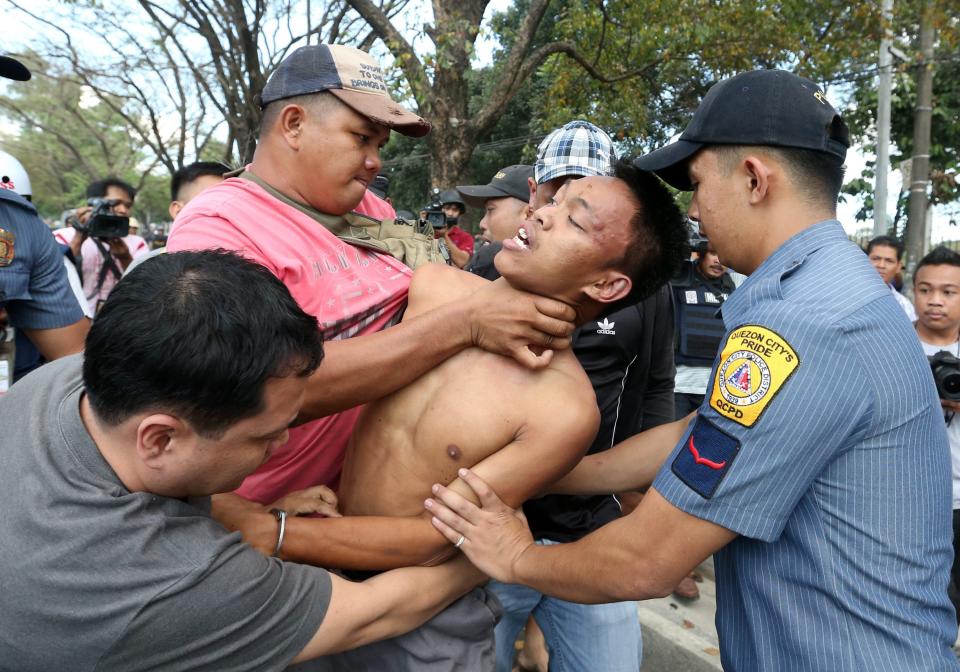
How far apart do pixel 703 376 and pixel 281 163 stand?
3.47 meters

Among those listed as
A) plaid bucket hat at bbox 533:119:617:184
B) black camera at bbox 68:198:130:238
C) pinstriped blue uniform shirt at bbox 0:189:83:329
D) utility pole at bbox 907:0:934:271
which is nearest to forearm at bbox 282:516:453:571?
plaid bucket hat at bbox 533:119:617:184

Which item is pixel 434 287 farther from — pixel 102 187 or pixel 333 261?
pixel 102 187

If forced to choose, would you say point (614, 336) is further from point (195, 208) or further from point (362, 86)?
point (195, 208)

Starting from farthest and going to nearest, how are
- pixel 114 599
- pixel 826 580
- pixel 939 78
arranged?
1. pixel 939 78
2. pixel 826 580
3. pixel 114 599

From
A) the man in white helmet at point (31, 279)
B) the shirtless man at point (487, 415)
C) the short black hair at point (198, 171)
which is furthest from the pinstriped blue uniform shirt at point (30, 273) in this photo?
the shirtless man at point (487, 415)

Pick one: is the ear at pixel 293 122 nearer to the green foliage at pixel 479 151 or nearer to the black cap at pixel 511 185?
the black cap at pixel 511 185

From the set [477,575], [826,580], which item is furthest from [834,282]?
[477,575]

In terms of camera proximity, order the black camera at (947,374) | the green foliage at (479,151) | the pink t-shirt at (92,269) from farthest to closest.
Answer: the green foliage at (479,151) < the pink t-shirt at (92,269) < the black camera at (947,374)

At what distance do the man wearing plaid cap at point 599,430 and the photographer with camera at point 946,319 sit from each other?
5.86 ft

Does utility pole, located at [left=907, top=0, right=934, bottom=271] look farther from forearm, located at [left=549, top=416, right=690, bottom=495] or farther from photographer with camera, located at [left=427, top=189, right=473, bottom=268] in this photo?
forearm, located at [left=549, top=416, right=690, bottom=495]

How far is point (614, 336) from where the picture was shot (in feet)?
8.79

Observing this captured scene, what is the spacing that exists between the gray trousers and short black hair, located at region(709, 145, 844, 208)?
4.29 feet

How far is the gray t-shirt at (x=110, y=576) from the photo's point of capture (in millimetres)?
1190

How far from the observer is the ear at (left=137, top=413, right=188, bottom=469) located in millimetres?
1248
